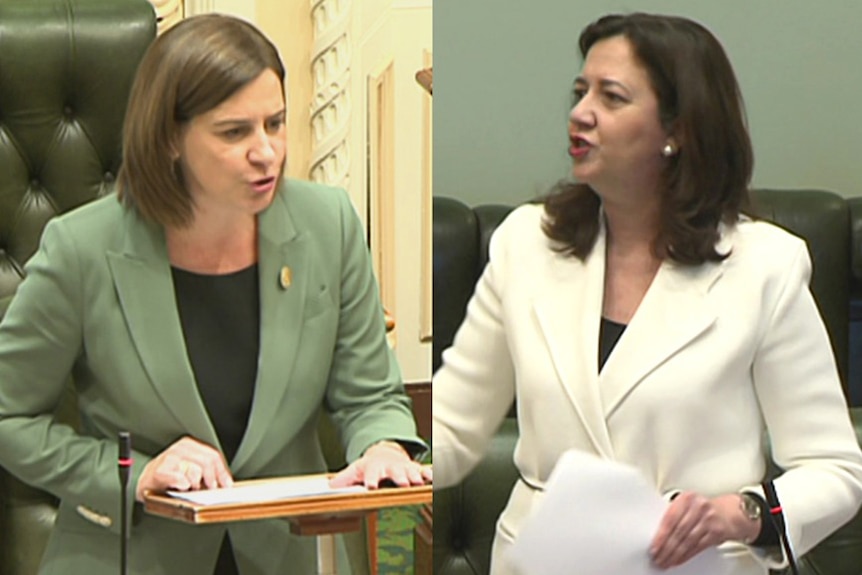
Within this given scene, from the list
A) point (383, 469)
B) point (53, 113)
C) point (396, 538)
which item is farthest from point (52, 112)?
point (396, 538)

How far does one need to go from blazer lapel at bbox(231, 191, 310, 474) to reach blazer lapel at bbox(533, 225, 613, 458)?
0.48 metres

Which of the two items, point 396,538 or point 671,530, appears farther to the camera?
point 396,538

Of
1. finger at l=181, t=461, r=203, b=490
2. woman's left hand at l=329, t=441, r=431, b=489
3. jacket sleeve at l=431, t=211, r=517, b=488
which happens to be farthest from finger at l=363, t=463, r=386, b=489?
jacket sleeve at l=431, t=211, r=517, b=488

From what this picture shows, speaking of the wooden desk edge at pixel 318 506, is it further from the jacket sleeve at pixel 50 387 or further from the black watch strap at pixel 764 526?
the black watch strap at pixel 764 526

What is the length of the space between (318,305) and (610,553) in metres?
0.48

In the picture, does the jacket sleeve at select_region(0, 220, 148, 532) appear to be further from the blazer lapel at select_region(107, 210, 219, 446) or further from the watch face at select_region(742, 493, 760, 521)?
the watch face at select_region(742, 493, 760, 521)

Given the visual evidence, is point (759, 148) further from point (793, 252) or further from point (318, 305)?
point (318, 305)

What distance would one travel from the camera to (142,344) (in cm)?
71

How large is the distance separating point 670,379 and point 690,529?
24mm

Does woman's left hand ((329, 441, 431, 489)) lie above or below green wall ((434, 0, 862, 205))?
below

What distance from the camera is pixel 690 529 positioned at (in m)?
0.21

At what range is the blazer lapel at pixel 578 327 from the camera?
8.3 inches

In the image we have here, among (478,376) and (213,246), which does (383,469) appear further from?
(478,376)

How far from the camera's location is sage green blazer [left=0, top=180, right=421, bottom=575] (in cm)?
67
